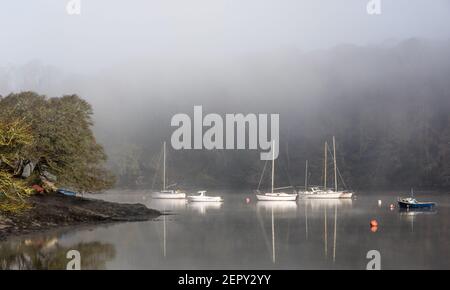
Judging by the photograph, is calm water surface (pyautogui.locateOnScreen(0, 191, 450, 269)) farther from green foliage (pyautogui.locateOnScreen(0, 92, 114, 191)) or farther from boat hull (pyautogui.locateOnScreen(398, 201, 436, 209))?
boat hull (pyautogui.locateOnScreen(398, 201, 436, 209))

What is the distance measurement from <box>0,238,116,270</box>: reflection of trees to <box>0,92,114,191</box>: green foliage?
957 inches

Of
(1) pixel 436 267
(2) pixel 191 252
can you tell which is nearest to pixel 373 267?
(1) pixel 436 267

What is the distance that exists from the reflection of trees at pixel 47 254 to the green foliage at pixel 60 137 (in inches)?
957

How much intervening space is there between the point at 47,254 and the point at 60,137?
109 ft

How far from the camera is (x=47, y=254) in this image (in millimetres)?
41906

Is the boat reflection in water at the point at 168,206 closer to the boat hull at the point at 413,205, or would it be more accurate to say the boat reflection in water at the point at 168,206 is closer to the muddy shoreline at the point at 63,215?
the muddy shoreline at the point at 63,215

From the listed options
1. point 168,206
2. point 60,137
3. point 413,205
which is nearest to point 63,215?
point 60,137

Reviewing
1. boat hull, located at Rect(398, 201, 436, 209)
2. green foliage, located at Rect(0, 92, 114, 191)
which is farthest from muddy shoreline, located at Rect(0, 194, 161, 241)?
boat hull, located at Rect(398, 201, 436, 209)

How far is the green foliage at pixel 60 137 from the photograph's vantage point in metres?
72.1

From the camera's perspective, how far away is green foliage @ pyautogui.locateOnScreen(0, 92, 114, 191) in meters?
72.1

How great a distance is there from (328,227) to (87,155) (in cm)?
3482

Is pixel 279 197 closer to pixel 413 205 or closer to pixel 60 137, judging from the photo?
pixel 413 205

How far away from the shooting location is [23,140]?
47281 mm
